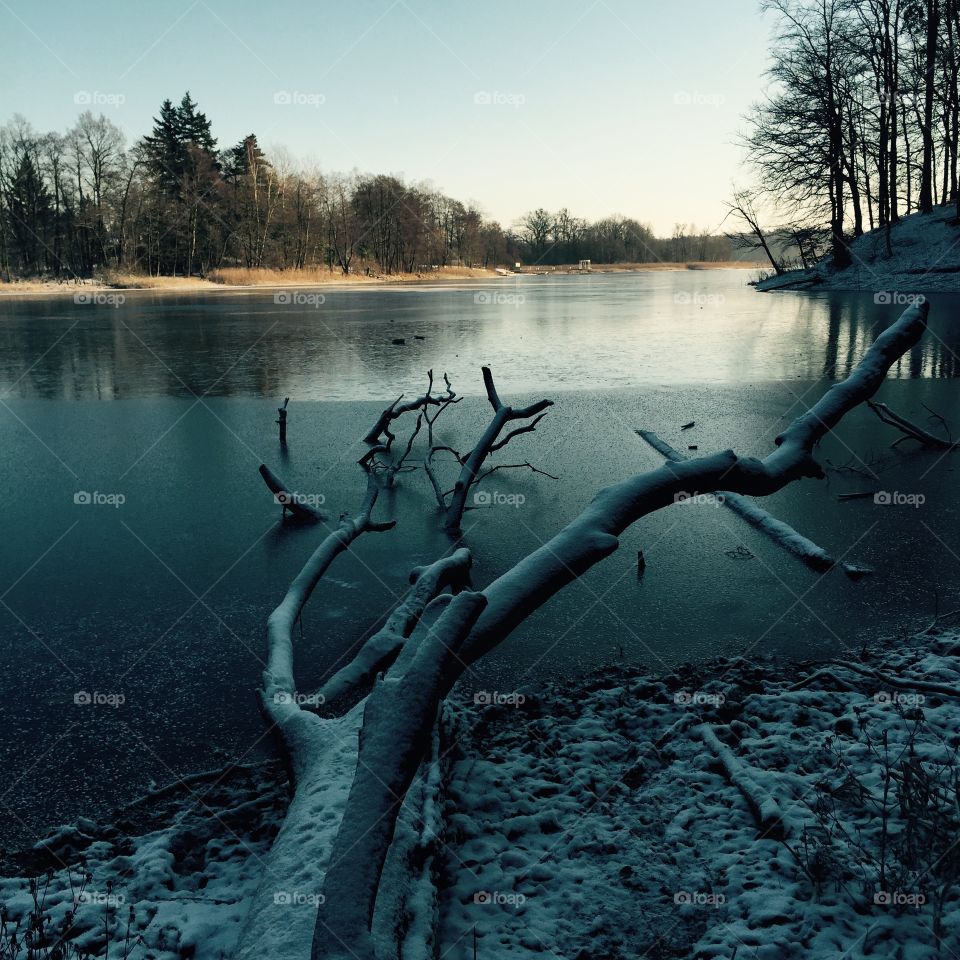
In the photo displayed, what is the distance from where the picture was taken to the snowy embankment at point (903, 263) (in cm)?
2936

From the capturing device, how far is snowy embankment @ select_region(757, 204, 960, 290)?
96.3 ft

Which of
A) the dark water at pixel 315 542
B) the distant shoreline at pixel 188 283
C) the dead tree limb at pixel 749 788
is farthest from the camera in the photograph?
the distant shoreline at pixel 188 283

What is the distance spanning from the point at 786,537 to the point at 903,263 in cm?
3200

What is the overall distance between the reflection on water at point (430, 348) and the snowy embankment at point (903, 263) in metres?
2.06

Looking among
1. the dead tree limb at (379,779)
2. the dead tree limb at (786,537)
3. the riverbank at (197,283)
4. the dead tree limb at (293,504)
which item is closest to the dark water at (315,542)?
the dead tree limb at (786,537)

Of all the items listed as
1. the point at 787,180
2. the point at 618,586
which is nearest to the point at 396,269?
the point at 787,180

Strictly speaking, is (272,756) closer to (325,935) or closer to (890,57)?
(325,935)

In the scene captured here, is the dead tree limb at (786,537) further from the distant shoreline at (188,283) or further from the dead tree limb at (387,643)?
the distant shoreline at (188,283)

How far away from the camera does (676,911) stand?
249 cm

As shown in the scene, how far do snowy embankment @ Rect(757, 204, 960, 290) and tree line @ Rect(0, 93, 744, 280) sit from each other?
42.4 meters

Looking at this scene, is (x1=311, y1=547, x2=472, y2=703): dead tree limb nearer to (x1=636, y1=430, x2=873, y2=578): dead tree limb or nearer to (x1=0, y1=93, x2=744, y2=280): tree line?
(x1=636, y1=430, x2=873, y2=578): dead tree limb

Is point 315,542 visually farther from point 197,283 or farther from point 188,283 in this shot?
point 197,283

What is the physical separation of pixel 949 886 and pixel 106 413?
→ 35.7ft

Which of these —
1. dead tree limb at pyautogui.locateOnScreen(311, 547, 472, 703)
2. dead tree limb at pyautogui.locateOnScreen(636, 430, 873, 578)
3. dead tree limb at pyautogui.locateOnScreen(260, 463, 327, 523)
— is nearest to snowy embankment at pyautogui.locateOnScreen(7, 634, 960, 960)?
dead tree limb at pyautogui.locateOnScreen(311, 547, 472, 703)
